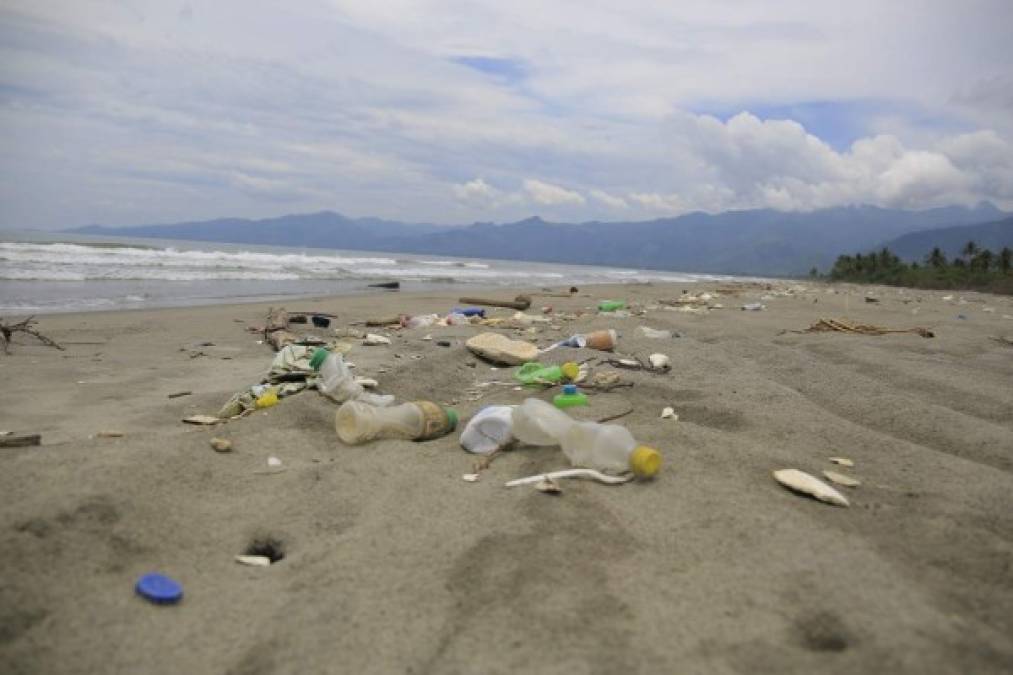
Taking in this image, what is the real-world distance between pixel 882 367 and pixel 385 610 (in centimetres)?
514

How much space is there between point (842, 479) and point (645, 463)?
94 cm

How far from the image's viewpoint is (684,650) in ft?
5.57

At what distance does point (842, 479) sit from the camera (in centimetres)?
293

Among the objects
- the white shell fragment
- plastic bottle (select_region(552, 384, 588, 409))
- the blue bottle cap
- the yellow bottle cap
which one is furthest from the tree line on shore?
the blue bottle cap

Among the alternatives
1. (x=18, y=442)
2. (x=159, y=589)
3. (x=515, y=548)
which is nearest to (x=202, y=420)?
(x=18, y=442)

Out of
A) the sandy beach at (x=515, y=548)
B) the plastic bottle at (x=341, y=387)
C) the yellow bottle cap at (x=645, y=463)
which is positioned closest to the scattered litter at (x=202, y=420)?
Answer: the sandy beach at (x=515, y=548)

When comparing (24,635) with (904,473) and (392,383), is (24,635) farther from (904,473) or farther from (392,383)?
(904,473)

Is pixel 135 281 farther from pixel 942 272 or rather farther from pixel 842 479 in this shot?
pixel 942 272

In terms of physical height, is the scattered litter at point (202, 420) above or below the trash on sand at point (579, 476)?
below

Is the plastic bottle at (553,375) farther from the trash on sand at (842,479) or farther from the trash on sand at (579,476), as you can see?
the trash on sand at (842,479)

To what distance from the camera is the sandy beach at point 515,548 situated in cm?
174

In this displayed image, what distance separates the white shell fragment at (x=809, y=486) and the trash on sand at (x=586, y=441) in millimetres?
559

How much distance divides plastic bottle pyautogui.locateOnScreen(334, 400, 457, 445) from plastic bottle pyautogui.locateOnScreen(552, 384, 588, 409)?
0.91m

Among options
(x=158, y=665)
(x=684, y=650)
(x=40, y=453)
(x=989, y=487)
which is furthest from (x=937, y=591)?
(x=40, y=453)
